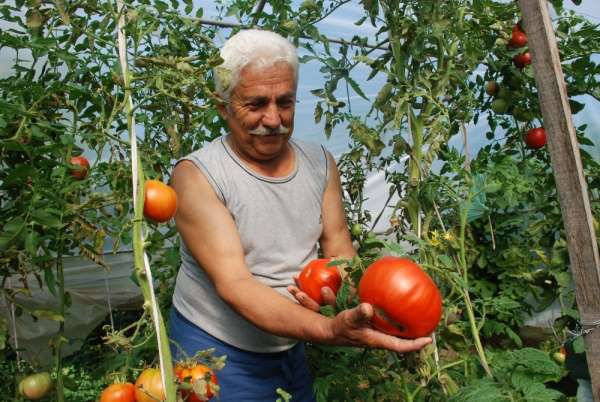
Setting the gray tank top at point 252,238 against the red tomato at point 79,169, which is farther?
the red tomato at point 79,169

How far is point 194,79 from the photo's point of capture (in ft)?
4.00

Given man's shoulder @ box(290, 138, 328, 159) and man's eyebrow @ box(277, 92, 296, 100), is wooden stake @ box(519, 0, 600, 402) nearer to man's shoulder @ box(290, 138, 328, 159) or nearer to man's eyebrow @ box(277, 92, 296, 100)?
man's eyebrow @ box(277, 92, 296, 100)

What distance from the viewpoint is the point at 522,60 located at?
7.84 ft

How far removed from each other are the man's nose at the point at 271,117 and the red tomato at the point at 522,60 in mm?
1135

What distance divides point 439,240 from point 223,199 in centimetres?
55

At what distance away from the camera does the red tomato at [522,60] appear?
2365mm

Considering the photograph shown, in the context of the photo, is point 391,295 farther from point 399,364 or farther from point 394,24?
point 394,24

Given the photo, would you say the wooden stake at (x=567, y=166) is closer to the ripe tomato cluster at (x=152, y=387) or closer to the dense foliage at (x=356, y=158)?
the dense foliage at (x=356, y=158)

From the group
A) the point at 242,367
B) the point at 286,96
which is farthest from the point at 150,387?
the point at 286,96

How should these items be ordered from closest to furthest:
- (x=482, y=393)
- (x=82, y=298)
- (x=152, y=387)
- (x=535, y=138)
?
(x=152, y=387)
(x=482, y=393)
(x=535, y=138)
(x=82, y=298)

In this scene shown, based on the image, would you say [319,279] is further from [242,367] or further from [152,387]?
[152,387]

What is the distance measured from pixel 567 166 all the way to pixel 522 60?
53.1 inches

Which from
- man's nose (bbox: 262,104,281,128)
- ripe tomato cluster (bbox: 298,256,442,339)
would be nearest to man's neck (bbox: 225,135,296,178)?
man's nose (bbox: 262,104,281,128)

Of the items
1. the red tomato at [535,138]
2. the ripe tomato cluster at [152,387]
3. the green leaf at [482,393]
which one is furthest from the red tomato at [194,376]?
the red tomato at [535,138]
